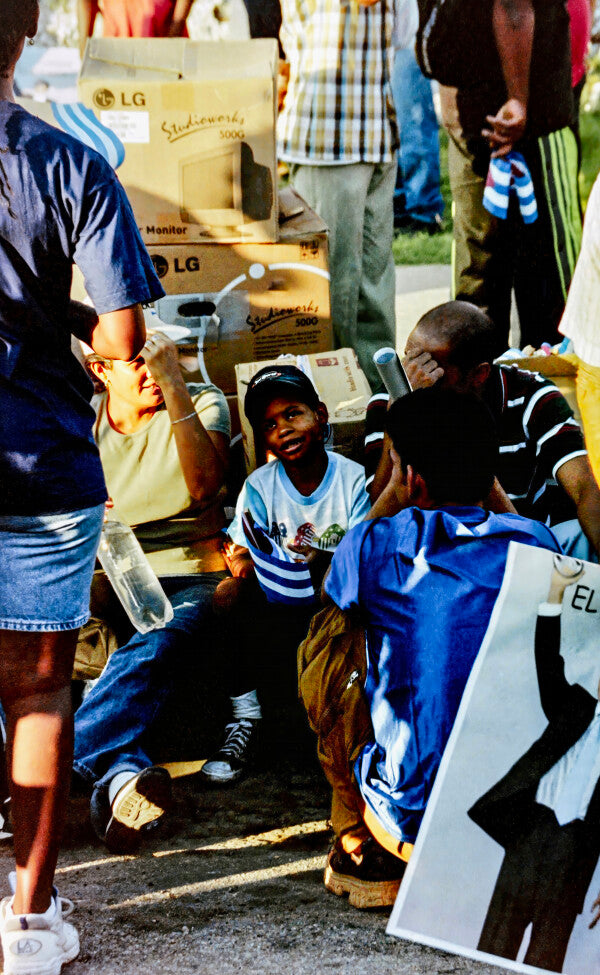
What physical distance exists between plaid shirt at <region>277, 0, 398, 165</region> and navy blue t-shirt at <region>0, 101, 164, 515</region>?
2673 mm

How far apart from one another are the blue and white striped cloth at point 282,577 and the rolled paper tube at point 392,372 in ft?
1.67

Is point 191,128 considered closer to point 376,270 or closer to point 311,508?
point 311,508

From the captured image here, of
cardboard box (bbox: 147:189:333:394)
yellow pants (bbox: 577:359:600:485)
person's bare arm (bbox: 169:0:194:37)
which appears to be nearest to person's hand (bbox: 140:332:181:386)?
cardboard box (bbox: 147:189:333:394)

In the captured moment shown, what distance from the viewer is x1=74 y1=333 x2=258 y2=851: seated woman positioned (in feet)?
8.77

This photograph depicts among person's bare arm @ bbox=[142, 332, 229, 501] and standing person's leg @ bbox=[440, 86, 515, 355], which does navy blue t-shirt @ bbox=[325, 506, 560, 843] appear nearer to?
person's bare arm @ bbox=[142, 332, 229, 501]

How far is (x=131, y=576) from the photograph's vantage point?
306 cm

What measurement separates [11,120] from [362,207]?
279cm

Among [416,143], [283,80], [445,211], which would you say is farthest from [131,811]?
[445,211]

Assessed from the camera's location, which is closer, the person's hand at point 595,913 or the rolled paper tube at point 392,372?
the person's hand at point 595,913

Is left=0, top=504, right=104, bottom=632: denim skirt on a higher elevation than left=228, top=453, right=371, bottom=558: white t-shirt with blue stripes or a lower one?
higher

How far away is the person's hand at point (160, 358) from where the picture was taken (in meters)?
2.93

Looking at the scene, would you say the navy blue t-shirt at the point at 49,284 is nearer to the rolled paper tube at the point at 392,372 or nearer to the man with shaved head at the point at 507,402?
the rolled paper tube at the point at 392,372

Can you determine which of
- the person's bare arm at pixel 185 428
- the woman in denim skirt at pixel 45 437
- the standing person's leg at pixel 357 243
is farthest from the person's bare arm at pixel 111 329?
the standing person's leg at pixel 357 243

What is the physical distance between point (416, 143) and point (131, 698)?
6.23 metres
